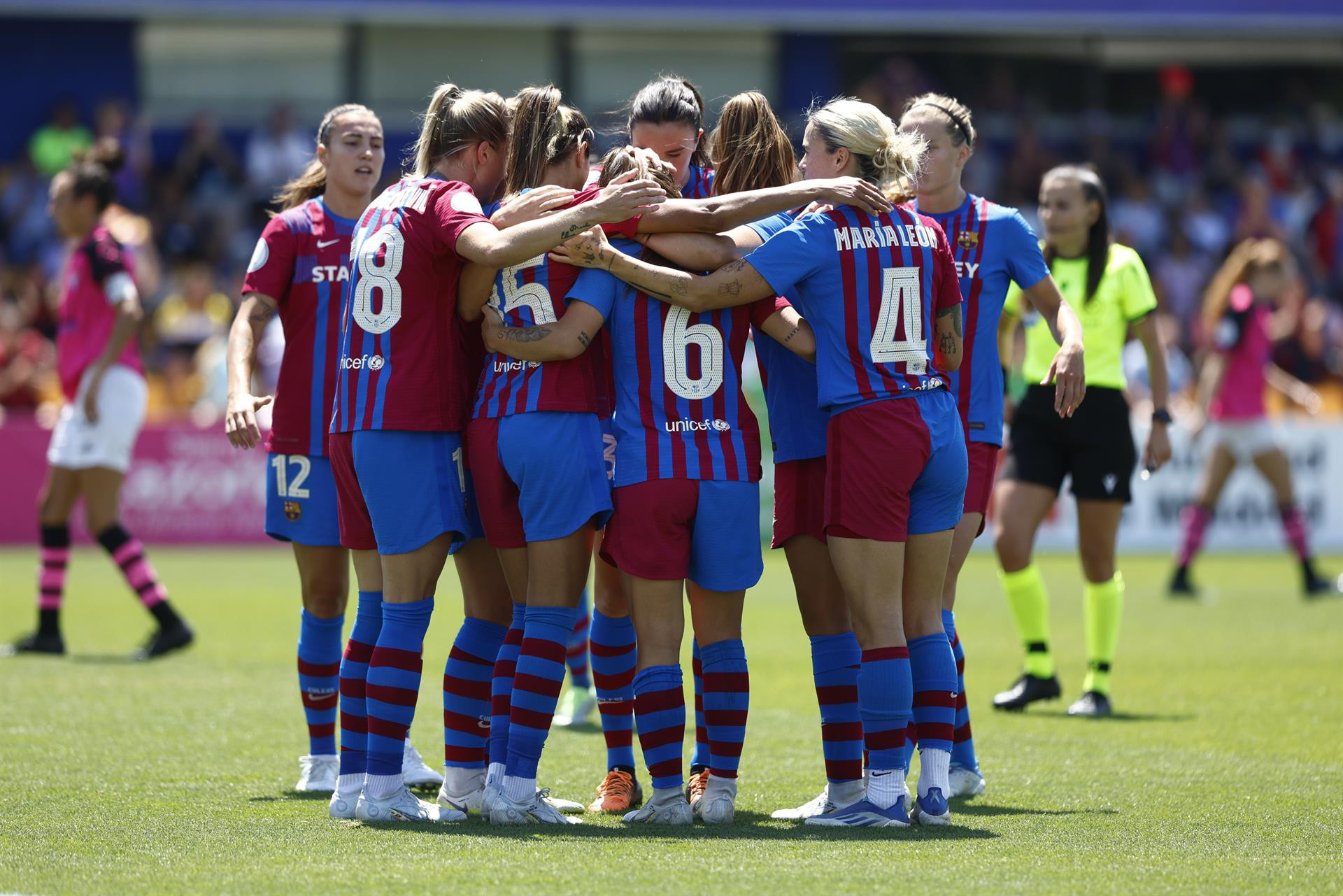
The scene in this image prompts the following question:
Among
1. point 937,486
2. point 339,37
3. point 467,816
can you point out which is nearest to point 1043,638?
point 937,486

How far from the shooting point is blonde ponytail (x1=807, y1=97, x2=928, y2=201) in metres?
4.95

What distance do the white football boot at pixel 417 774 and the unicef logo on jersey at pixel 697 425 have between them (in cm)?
161

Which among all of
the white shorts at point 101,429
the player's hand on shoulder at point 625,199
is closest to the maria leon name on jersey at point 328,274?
the player's hand on shoulder at point 625,199

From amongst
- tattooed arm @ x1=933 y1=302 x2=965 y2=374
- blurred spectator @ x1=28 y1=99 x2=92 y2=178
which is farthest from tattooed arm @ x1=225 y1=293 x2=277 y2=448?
blurred spectator @ x1=28 y1=99 x2=92 y2=178

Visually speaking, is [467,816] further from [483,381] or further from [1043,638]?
[1043,638]

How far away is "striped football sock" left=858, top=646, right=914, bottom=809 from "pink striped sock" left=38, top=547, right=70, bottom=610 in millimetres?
5682

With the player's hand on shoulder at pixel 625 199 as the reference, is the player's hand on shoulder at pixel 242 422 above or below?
below

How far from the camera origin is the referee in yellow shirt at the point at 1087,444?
24.2 ft

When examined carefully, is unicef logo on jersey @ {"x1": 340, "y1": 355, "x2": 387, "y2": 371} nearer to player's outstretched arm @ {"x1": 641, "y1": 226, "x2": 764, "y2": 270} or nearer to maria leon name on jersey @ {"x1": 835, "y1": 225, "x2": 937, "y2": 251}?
player's outstretched arm @ {"x1": 641, "y1": 226, "x2": 764, "y2": 270}

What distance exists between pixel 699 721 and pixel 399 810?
1044 mm

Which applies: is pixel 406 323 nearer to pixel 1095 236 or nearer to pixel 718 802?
pixel 718 802

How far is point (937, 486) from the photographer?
16.1 ft

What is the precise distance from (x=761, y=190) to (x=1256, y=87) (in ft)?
70.1

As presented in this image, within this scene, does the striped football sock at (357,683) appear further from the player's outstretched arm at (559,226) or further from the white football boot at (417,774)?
the player's outstretched arm at (559,226)
